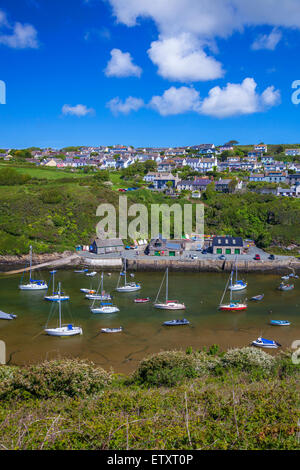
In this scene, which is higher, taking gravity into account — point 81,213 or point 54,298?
point 81,213

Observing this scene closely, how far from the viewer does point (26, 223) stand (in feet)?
130

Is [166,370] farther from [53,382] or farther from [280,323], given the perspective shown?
[280,323]

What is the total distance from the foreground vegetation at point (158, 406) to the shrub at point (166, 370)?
33mm

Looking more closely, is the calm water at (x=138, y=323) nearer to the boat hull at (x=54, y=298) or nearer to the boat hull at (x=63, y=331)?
the boat hull at (x=63, y=331)

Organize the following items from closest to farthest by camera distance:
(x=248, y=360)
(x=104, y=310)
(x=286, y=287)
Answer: (x=248, y=360), (x=104, y=310), (x=286, y=287)

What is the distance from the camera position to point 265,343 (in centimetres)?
1695

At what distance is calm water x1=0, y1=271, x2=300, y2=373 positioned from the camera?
650 inches

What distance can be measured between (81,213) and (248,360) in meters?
34.7

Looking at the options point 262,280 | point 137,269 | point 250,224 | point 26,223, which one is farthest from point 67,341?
point 250,224

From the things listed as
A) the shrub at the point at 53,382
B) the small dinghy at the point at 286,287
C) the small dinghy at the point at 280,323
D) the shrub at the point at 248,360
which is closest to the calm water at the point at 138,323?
the small dinghy at the point at 280,323

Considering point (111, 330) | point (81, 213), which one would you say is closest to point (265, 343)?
point (111, 330)

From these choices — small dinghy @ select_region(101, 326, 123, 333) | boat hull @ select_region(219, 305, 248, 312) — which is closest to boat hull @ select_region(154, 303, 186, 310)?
boat hull @ select_region(219, 305, 248, 312)

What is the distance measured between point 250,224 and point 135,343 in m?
31.4

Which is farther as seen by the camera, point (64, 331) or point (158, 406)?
point (64, 331)
